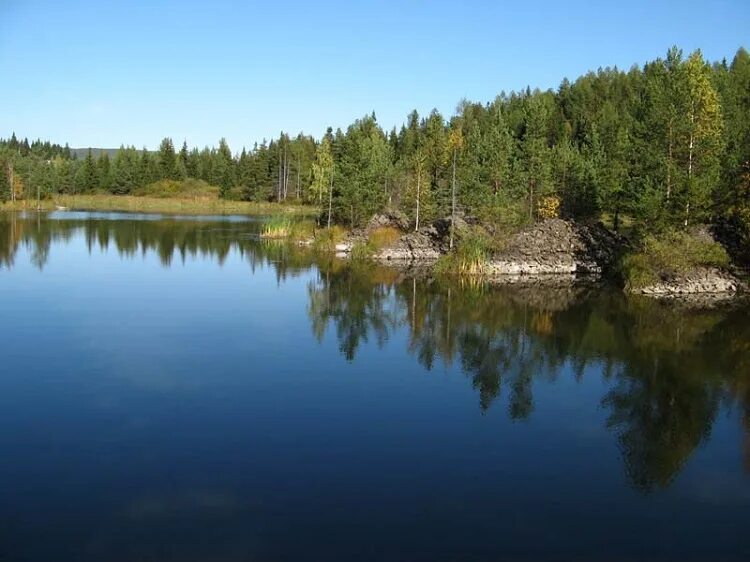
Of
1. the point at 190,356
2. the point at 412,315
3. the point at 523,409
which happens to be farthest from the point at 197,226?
the point at 523,409

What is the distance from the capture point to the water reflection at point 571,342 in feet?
73.0

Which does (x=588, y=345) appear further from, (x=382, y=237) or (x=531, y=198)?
(x=382, y=237)

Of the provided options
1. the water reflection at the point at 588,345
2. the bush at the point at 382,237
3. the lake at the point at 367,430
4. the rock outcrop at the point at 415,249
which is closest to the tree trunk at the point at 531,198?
the rock outcrop at the point at 415,249

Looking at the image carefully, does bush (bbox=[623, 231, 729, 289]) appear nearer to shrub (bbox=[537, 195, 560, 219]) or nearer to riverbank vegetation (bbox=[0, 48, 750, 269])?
riverbank vegetation (bbox=[0, 48, 750, 269])

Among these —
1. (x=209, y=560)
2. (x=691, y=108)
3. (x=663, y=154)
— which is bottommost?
(x=209, y=560)

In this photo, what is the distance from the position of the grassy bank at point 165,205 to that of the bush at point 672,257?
283 feet

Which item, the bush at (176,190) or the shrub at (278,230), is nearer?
the shrub at (278,230)

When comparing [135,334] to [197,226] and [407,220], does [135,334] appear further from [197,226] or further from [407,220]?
[197,226]

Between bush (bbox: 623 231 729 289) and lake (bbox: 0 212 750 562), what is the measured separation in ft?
23.0

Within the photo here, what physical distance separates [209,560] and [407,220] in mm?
61748

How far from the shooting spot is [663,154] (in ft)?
161

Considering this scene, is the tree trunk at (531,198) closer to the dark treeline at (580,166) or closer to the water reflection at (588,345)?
the dark treeline at (580,166)

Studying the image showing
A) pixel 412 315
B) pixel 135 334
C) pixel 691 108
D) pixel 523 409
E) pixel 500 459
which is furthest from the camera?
pixel 691 108

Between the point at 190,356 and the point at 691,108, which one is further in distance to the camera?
the point at 691,108
